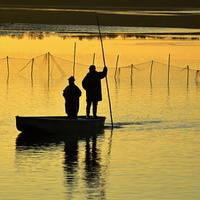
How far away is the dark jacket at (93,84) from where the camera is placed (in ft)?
99.0

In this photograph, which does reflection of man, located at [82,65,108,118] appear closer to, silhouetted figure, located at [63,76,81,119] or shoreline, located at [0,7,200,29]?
silhouetted figure, located at [63,76,81,119]

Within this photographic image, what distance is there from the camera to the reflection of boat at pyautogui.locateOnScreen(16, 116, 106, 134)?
28.1m

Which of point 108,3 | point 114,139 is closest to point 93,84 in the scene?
point 114,139

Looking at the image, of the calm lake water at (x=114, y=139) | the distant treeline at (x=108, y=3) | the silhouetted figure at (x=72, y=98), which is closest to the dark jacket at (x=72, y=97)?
the silhouetted figure at (x=72, y=98)

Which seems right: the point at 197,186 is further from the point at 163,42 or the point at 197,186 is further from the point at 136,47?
the point at 163,42

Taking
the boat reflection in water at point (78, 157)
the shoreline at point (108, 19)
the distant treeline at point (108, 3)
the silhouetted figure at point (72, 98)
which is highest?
the distant treeline at point (108, 3)

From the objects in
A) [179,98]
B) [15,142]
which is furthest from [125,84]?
[15,142]

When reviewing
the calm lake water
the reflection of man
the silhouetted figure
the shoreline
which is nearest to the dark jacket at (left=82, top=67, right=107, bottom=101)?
the reflection of man

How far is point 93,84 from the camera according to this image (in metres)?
30.3

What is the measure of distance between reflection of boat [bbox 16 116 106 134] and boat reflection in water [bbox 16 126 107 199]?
16 centimetres

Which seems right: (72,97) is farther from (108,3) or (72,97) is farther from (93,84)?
(108,3)

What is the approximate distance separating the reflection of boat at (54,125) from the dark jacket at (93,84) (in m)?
1.41

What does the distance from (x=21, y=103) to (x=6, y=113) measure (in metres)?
3.61

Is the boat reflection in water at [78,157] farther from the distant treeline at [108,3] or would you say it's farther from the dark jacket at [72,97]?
the distant treeline at [108,3]
